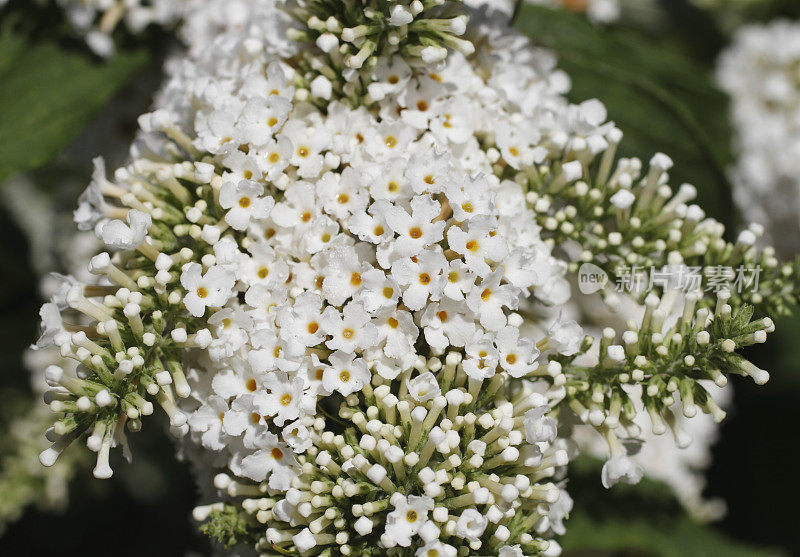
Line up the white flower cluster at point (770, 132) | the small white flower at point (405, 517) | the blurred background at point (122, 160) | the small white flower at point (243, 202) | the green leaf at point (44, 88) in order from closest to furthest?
1. the small white flower at point (405, 517)
2. the small white flower at point (243, 202)
3. the green leaf at point (44, 88)
4. the blurred background at point (122, 160)
5. the white flower cluster at point (770, 132)

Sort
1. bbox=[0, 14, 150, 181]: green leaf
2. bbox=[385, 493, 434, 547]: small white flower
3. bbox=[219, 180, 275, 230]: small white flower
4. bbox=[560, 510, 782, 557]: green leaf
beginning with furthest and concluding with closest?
bbox=[560, 510, 782, 557]: green leaf < bbox=[0, 14, 150, 181]: green leaf < bbox=[219, 180, 275, 230]: small white flower < bbox=[385, 493, 434, 547]: small white flower

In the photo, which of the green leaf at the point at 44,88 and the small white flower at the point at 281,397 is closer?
the small white flower at the point at 281,397

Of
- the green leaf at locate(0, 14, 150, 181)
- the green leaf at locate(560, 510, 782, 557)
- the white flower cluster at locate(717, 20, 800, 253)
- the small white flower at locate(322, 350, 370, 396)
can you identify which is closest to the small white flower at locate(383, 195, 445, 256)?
the small white flower at locate(322, 350, 370, 396)

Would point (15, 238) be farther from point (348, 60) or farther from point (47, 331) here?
point (348, 60)

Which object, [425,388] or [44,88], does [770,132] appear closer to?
[425,388]

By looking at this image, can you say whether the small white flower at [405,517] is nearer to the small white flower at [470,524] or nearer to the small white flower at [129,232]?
the small white flower at [470,524]

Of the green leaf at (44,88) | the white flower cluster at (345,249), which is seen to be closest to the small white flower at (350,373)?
the white flower cluster at (345,249)

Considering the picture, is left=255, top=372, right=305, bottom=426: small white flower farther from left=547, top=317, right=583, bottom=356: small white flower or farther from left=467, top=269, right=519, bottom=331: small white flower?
left=547, top=317, right=583, bottom=356: small white flower
